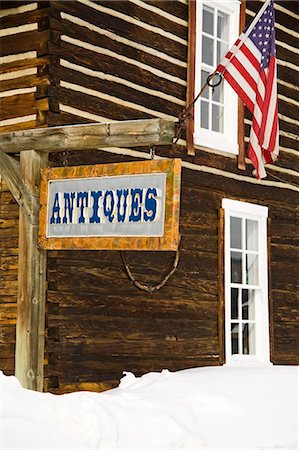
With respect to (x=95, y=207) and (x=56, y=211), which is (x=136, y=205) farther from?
(x=56, y=211)

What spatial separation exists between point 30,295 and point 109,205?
4.05 feet

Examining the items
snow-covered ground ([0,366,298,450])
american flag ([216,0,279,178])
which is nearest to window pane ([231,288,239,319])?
snow-covered ground ([0,366,298,450])

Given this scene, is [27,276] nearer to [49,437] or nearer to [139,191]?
[139,191]

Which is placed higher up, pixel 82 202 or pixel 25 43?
pixel 25 43

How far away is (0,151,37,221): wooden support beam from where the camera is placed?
809 cm

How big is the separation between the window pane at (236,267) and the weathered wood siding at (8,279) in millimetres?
3848

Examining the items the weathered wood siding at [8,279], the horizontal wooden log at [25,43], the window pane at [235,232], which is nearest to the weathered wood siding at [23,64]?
the horizontal wooden log at [25,43]

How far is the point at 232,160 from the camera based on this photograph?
1217 centimetres

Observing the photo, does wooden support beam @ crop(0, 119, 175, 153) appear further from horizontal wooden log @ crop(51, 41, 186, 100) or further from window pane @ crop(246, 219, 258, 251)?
window pane @ crop(246, 219, 258, 251)

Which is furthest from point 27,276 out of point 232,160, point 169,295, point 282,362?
point 282,362

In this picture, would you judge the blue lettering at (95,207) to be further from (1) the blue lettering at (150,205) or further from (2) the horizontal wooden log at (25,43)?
(2) the horizontal wooden log at (25,43)

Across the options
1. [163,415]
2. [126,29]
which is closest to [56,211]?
[163,415]

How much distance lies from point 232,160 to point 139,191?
16.3 feet

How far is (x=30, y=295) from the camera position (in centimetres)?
802
